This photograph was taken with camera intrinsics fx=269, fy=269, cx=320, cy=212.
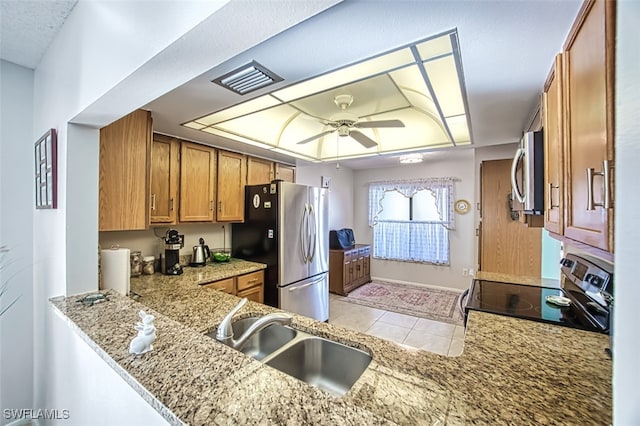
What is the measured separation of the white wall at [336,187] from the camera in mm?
4677

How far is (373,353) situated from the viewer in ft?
3.67

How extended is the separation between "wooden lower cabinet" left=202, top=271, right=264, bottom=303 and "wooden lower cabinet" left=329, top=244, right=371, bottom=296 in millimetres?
1884

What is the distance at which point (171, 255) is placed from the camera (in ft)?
8.50

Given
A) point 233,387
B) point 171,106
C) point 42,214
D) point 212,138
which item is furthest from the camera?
point 212,138

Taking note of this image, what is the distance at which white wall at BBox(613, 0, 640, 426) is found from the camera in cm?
29

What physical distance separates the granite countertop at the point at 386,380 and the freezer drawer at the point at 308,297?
1.65 meters

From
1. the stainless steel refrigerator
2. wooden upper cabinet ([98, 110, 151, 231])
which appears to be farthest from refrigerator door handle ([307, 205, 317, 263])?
wooden upper cabinet ([98, 110, 151, 231])

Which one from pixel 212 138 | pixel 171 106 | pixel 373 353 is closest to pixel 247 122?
pixel 212 138

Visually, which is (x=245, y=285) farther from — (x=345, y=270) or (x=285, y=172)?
(x=345, y=270)

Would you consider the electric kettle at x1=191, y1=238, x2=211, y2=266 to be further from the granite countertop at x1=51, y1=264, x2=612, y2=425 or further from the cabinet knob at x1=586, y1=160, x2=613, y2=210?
the cabinet knob at x1=586, y1=160, x2=613, y2=210

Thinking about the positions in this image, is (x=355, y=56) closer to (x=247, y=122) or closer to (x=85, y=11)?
(x=85, y=11)

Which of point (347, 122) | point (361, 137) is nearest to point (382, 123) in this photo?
point (347, 122)

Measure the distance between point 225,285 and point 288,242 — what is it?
0.80 meters

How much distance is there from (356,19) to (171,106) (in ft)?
4.99
